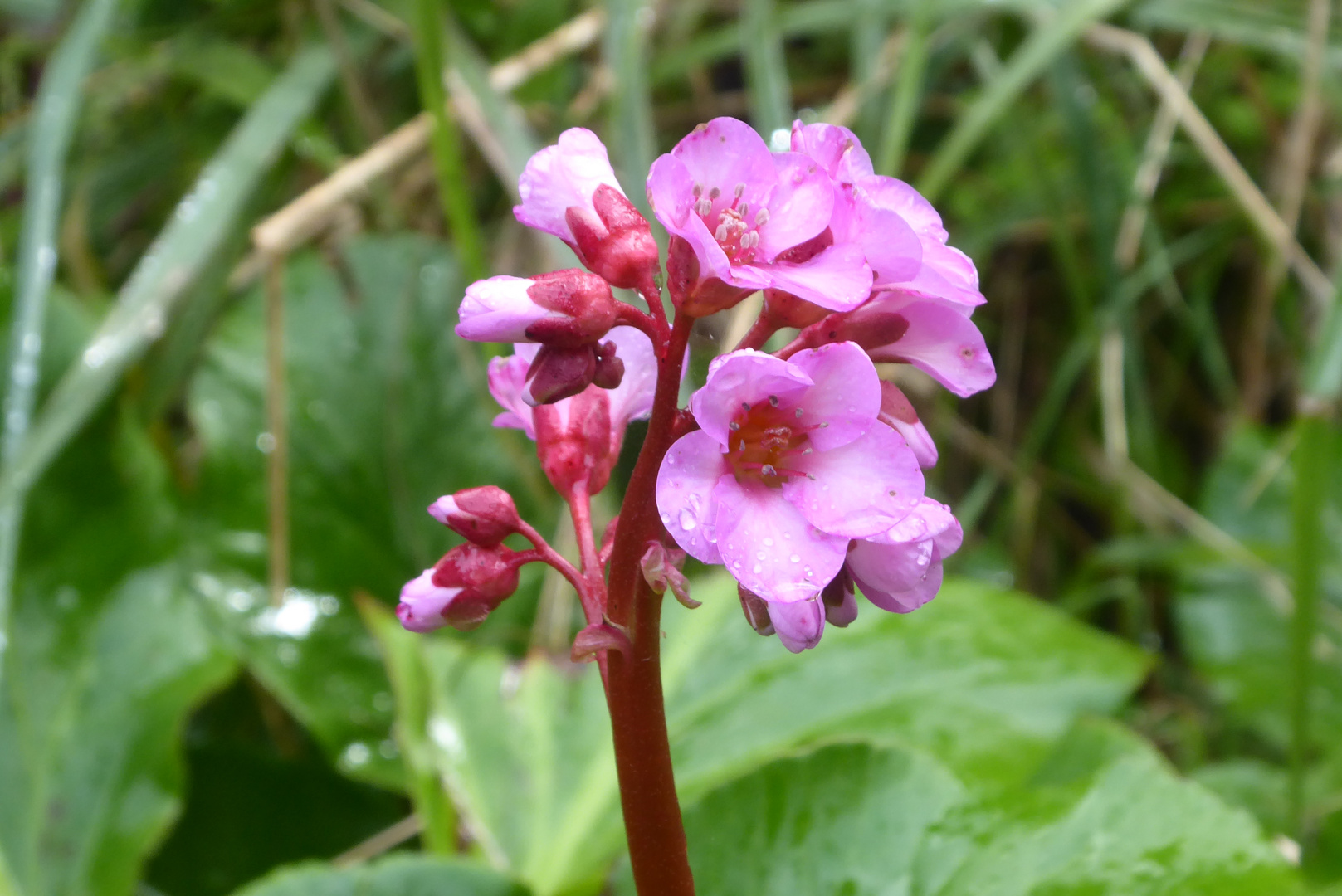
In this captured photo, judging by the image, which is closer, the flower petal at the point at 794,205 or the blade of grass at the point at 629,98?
the flower petal at the point at 794,205

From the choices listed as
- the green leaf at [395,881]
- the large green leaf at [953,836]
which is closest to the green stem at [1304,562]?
the large green leaf at [953,836]

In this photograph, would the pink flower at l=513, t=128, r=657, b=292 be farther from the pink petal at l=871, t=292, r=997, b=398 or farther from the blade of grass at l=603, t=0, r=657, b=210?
the blade of grass at l=603, t=0, r=657, b=210

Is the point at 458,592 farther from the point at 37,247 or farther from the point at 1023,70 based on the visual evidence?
the point at 1023,70

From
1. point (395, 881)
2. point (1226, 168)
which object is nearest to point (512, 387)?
point (395, 881)

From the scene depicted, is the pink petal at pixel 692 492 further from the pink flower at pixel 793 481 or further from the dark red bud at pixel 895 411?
the dark red bud at pixel 895 411

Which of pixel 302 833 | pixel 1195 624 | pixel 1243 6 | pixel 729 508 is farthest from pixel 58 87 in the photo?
pixel 1195 624
